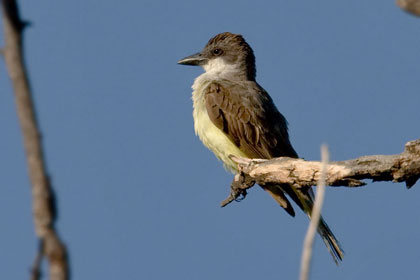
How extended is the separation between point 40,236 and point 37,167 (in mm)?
167

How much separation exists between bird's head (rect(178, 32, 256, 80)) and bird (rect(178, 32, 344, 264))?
1.33 ft

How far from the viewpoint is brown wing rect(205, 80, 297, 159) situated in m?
8.01

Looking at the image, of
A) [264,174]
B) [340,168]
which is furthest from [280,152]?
[340,168]

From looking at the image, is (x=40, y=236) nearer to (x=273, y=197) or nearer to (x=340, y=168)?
(x=340, y=168)

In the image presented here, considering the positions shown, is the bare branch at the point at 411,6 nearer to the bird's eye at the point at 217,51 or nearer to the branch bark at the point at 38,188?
the branch bark at the point at 38,188

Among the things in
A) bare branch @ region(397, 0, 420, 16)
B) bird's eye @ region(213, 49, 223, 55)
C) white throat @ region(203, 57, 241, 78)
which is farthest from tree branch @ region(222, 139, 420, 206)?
bird's eye @ region(213, 49, 223, 55)

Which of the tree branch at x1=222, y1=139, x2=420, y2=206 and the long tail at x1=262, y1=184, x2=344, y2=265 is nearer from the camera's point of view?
the tree branch at x1=222, y1=139, x2=420, y2=206

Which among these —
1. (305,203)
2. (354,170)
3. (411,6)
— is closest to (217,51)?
(305,203)

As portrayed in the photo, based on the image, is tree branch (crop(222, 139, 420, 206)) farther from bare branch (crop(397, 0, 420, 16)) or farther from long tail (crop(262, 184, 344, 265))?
bare branch (crop(397, 0, 420, 16))

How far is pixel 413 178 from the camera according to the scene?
541 centimetres

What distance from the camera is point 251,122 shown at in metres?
8.15

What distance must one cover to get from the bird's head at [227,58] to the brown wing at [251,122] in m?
0.89

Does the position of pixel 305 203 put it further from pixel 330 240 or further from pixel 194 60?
pixel 194 60

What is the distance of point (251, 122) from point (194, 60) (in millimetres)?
2100
